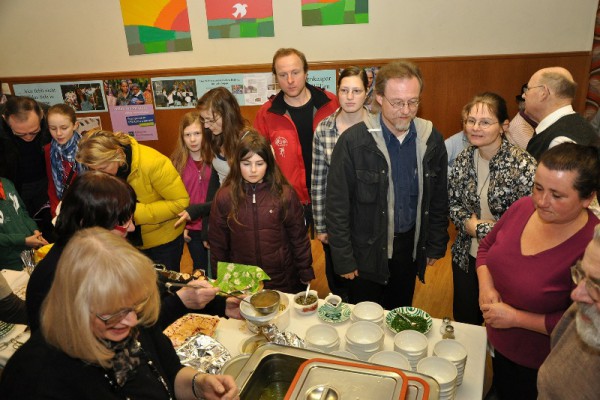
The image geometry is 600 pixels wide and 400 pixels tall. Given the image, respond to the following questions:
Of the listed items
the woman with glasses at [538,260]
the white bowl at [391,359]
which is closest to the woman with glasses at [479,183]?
the woman with glasses at [538,260]

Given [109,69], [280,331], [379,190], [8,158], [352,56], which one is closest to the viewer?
[280,331]

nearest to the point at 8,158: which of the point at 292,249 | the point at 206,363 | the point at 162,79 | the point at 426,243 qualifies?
the point at 162,79

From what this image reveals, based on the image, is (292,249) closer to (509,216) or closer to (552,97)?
(509,216)

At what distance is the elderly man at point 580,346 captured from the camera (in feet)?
3.97

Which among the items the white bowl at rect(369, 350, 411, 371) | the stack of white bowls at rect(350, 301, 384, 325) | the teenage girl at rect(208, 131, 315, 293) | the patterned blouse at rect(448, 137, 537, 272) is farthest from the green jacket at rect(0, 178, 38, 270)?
the patterned blouse at rect(448, 137, 537, 272)

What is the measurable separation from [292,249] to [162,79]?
3.17 meters

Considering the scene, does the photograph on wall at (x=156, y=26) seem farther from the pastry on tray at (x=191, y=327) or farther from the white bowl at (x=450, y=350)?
the white bowl at (x=450, y=350)

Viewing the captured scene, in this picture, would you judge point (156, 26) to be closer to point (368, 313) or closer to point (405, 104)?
point (405, 104)

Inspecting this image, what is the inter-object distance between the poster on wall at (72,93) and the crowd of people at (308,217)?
1663 millimetres

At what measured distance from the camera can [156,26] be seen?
15.6 feet

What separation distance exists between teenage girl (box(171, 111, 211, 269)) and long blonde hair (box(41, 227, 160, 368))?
2070 mm

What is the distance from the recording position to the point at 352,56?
4617mm

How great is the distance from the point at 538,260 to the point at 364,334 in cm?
74

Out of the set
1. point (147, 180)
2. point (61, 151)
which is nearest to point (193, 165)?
point (147, 180)
